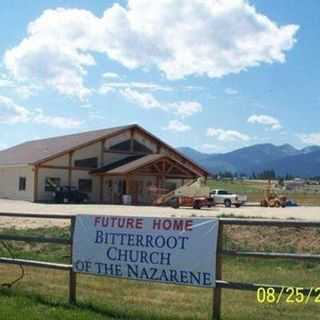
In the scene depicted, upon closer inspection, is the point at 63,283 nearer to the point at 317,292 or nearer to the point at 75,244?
the point at 75,244

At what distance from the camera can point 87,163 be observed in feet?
200

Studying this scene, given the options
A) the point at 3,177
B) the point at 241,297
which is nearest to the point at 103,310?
the point at 241,297

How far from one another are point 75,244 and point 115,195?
170 feet

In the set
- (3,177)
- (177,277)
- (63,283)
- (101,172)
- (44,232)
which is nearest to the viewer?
(177,277)

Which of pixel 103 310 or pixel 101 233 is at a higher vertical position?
pixel 101 233

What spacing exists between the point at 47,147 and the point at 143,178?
1090 cm

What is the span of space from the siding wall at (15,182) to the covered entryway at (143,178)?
582 centimetres

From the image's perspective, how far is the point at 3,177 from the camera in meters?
64.9

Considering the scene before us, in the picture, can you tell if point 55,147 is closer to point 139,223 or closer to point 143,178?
point 143,178

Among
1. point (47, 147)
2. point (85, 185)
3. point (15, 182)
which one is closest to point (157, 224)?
point (85, 185)

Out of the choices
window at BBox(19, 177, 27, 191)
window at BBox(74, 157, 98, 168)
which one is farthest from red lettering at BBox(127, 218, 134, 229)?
window at BBox(19, 177, 27, 191)

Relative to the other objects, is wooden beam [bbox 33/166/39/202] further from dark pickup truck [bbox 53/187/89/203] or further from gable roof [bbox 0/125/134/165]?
dark pickup truck [bbox 53/187/89/203]

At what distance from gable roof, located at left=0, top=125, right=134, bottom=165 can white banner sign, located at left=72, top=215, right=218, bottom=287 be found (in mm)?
49335
